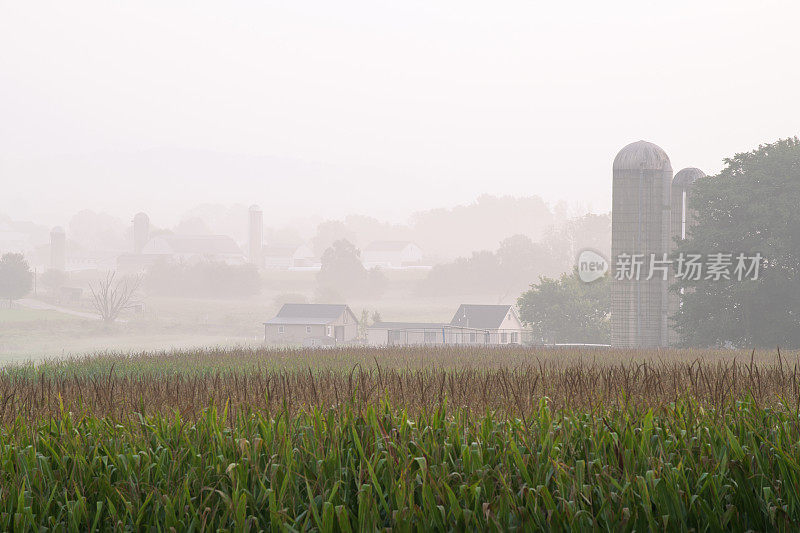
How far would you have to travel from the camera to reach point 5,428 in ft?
22.9

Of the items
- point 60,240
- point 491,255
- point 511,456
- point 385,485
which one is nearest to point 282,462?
point 385,485

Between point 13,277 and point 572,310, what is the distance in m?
60.5

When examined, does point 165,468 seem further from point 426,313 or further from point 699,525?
point 426,313

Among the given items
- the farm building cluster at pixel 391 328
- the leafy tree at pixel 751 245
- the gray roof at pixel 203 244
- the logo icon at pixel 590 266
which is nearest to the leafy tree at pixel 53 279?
the gray roof at pixel 203 244

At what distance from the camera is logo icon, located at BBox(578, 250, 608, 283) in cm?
5281

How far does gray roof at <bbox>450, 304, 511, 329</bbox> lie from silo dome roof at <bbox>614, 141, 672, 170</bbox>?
31.8 meters

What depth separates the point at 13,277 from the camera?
275ft

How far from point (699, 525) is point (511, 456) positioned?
1.24 m

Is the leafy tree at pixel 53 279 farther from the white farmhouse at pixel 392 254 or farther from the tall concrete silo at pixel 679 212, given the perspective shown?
the tall concrete silo at pixel 679 212

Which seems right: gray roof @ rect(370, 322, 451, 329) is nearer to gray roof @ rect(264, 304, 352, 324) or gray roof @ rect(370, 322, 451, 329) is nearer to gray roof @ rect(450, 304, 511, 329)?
gray roof @ rect(450, 304, 511, 329)

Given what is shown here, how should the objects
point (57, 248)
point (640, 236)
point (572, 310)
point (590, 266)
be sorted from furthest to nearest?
point (57, 248) → point (590, 266) → point (572, 310) → point (640, 236)

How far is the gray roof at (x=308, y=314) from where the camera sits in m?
68.5

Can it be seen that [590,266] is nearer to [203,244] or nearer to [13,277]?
[13,277]

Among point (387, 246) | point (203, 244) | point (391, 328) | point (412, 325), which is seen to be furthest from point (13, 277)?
point (387, 246)
